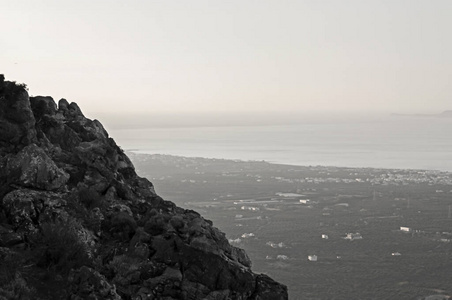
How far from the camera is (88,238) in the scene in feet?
68.2

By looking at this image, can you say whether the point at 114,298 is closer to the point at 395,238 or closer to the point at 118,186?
the point at 118,186

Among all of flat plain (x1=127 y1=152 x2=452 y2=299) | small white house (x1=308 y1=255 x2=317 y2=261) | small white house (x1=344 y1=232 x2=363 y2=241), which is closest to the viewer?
flat plain (x1=127 y1=152 x2=452 y2=299)

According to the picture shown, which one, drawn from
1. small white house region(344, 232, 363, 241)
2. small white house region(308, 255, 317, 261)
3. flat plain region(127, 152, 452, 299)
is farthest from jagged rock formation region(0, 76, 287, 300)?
small white house region(344, 232, 363, 241)

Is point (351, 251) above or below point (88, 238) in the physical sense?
below

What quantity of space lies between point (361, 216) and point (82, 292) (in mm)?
187740

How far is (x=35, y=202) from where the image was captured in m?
20.8

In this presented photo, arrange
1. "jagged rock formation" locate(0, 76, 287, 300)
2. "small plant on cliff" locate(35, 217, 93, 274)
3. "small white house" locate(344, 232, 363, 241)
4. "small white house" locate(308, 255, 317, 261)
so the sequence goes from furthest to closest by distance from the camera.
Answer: "small white house" locate(344, 232, 363, 241) < "small white house" locate(308, 255, 317, 261) < "small plant on cliff" locate(35, 217, 93, 274) < "jagged rock formation" locate(0, 76, 287, 300)

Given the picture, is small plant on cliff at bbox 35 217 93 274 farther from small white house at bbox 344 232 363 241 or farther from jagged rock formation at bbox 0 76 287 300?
small white house at bbox 344 232 363 241

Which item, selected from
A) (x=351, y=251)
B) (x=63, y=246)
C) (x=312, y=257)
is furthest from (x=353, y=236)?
(x=63, y=246)

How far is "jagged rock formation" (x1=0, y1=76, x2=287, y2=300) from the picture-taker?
59.5 feet

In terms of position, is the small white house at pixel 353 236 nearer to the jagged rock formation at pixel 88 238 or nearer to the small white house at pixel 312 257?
the small white house at pixel 312 257

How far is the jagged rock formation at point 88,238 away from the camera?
1814 cm

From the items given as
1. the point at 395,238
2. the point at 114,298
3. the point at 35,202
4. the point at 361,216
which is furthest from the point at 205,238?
the point at 361,216

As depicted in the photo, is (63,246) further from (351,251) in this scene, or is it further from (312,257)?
(351,251)
